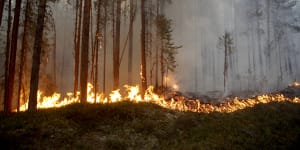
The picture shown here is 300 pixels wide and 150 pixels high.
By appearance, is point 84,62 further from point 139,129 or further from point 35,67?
point 139,129

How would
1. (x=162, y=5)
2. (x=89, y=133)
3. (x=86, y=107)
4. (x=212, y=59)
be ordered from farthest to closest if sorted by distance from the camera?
(x=212, y=59)
(x=162, y=5)
(x=86, y=107)
(x=89, y=133)

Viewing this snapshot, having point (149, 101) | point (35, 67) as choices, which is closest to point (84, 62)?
point (35, 67)

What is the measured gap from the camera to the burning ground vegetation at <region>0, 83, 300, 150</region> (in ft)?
33.5

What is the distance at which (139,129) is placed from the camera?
12.1 meters

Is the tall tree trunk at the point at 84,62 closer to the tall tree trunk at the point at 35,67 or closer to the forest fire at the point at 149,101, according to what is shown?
the forest fire at the point at 149,101

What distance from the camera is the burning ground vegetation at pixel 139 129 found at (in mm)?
10211

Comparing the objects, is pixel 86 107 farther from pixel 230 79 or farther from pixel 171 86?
pixel 230 79

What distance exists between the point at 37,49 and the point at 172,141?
8.18 m

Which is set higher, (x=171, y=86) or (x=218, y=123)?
(x=171, y=86)

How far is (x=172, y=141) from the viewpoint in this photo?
444 inches

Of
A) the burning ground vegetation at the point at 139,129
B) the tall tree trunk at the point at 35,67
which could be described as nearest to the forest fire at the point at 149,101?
the tall tree trunk at the point at 35,67

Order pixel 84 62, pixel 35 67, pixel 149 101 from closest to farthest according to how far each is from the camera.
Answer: pixel 35 67
pixel 84 62
pixel 149 101

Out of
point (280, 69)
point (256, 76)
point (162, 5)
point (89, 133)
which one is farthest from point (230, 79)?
point (89, 133)

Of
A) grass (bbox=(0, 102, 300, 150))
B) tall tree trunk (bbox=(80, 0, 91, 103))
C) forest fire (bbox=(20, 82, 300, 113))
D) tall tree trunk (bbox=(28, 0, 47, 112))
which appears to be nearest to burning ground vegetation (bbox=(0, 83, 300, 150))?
grass (bbox=(0, 102, 300, 150))
